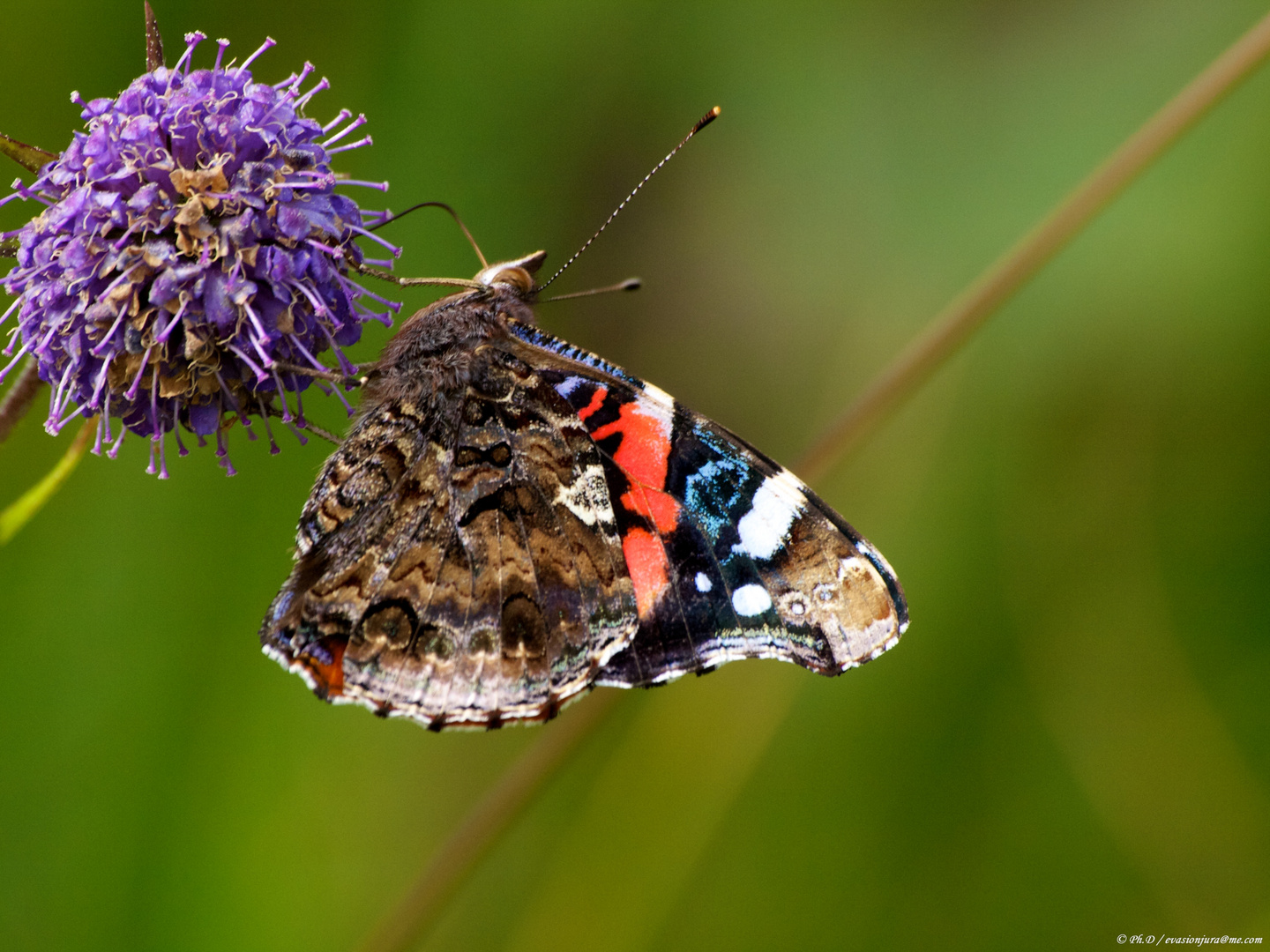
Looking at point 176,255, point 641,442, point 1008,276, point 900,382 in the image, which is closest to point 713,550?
point 641,442

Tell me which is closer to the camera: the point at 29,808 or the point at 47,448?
the point at 29,808

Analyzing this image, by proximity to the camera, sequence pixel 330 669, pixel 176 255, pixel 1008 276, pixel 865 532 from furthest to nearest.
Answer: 1. pixel 865 532
2. pixel 1008 276
3. pixel 330 669
4. pixel 176 255

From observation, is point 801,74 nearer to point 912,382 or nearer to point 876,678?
point 912,382

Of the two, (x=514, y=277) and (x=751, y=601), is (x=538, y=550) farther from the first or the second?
(x=514, y=277)

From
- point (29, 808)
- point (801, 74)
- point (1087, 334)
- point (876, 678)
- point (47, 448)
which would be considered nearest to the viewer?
point (29, 808)

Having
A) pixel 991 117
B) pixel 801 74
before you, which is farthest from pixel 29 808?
pixel 991 117

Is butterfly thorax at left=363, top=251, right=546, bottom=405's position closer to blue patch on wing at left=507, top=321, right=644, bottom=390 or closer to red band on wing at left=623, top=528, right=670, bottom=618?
blue patch on wing at left=507, top=321, right=644, bottom=390

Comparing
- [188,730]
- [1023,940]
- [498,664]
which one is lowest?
[188,730]

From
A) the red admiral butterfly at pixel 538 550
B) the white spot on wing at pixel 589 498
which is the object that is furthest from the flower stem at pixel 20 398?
the white spot on wing at pixel 589 498

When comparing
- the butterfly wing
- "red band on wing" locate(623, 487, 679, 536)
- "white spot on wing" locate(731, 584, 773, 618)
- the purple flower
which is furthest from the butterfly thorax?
"white spot on wing" locate(731, 584, 773, 618)
